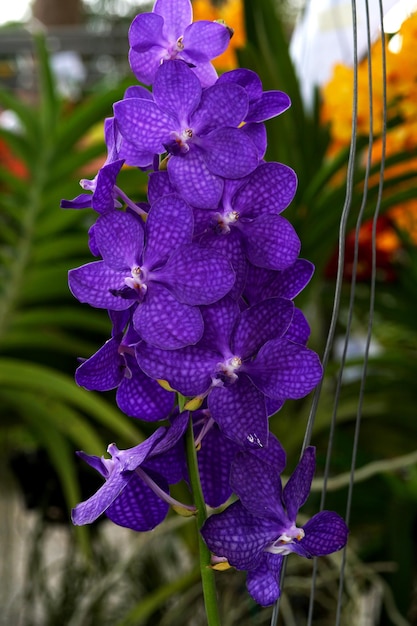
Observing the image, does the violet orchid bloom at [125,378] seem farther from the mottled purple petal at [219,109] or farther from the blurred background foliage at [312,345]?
the blurred background foliage at [312,345]

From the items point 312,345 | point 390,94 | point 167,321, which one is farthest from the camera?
point 312,345

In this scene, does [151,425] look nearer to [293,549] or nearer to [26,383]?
[26,383]

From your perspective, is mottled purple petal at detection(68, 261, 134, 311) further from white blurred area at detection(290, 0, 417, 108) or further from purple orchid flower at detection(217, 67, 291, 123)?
white blurred area at detection(290, 0, 417, 108)

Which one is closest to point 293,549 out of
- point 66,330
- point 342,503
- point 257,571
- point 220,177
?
point 257,571

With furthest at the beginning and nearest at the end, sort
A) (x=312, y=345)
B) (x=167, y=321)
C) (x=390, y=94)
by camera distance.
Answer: (x=312, y=345), (x=390, y=94), (x=167, y=321)

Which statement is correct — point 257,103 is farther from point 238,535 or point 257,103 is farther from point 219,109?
point 238,535

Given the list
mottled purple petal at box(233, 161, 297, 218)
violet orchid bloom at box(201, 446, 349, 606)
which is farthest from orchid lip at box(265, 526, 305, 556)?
mottled purple petal at box(233, 161, 297, 218)

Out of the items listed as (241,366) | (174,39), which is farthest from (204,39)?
(241,366)

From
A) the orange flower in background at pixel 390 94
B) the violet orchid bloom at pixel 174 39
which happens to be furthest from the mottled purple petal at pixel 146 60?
the orange flower in background at pixel 390 94
